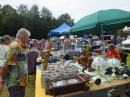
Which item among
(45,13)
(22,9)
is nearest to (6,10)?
(22,9)

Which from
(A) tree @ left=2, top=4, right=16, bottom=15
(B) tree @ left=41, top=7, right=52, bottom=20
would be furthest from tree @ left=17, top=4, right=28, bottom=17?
(B) tree @ left=41, top=7, right=52, bottom=20

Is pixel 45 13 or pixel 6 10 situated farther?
pixel 45 13

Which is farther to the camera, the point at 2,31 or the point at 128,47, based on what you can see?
the point at 2,31

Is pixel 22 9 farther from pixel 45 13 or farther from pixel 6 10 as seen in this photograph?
pixel 45 13

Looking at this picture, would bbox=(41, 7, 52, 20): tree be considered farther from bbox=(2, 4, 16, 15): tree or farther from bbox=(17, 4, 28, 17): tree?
bbox=(2, 4, 16, 15): tree

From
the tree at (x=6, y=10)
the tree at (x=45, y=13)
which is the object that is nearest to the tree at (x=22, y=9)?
the tree at (x=6, y=10)

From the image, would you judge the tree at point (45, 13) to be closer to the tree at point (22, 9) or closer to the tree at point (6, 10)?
the tree at point (22, 9)

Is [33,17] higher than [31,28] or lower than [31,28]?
higher

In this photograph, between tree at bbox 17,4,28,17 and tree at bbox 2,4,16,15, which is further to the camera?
tree at bbox 17,4,28,17

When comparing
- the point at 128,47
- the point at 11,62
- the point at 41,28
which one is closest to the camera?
the point at 11,62

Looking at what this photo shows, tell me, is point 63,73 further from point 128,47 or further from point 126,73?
point 128,47

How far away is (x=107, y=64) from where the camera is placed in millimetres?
2238

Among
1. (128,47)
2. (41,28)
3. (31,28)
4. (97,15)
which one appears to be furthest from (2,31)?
(97,15)

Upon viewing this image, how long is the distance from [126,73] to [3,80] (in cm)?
186
